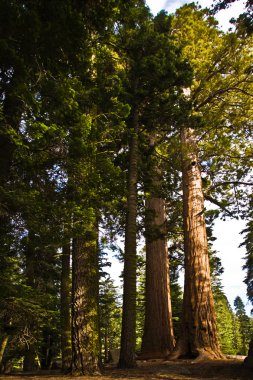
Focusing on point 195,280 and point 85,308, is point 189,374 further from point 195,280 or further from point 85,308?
point 195,280

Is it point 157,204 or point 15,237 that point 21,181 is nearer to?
point 15,237

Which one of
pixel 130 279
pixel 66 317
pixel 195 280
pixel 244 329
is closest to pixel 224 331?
pixel 244 329

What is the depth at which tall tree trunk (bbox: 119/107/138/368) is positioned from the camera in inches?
286

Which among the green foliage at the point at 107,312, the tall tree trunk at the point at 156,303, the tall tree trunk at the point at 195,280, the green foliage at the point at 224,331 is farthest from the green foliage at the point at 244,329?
the tall tree trunk at the point at 195,280

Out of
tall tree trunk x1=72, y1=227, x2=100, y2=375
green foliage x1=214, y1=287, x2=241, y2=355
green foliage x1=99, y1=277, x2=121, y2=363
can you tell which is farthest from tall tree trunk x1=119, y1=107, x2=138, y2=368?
green foliage x1=214, y1=287, x2=241, y2=355

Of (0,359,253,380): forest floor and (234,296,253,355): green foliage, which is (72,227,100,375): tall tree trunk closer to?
(0,359,253,380): forest floor

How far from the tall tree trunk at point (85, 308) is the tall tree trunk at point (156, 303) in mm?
3029

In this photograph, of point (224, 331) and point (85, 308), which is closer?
point (85, 308)

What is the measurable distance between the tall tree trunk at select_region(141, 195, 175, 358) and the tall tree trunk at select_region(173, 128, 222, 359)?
42.1 inches

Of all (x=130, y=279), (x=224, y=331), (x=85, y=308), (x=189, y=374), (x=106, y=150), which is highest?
(x=106, y=150)

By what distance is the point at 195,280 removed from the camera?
9.38m

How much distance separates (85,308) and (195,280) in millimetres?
3948

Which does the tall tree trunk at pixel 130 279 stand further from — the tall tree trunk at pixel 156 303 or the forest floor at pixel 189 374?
the tall tree trunk at pixel 156 303

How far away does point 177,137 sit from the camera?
12133 millimetres
